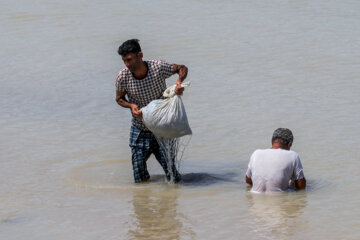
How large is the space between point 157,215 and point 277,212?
0.96 m

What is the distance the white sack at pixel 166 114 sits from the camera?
247 inches

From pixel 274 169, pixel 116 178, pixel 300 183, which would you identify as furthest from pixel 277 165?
pixel 116 178

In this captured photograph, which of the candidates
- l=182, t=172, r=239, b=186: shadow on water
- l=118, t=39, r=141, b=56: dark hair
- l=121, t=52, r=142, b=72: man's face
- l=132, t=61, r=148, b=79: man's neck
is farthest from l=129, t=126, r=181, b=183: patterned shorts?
l=118, t=39, r=141, b=56: dark hair

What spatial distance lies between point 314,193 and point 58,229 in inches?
89.4

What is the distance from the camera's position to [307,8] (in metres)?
15.7

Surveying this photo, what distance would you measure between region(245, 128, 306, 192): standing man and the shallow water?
13 cm

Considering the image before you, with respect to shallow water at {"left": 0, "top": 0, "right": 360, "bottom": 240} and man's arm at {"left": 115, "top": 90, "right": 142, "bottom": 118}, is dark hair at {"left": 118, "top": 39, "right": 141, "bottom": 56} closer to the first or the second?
man's arm at {"left": 115, "top": 90, "right": 142, "bottom": 118}

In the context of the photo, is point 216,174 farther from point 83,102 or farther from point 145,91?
point 83,102

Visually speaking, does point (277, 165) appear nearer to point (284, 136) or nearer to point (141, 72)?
point (284, 136)

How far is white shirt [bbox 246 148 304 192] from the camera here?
238 inches

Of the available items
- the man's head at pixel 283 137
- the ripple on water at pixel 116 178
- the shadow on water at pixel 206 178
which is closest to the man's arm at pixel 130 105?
the ripple on water at pixel 116 178

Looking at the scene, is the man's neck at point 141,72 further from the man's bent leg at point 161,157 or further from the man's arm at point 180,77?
the man's bent leg at point 161,157

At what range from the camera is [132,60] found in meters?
6.25

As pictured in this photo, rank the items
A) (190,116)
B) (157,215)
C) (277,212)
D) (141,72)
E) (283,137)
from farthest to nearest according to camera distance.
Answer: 1. (190,116)
2. (141,72)
3. (283,137)
4. (157,215)
5. (277,212)
